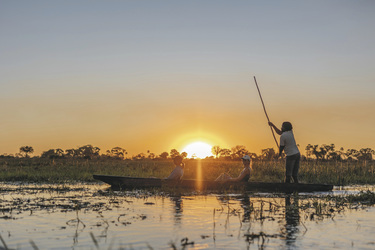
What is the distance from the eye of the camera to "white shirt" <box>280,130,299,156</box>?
1487 cm

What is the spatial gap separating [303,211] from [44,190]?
9.16m

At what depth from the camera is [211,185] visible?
15.2 metres

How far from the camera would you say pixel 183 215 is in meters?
9.51

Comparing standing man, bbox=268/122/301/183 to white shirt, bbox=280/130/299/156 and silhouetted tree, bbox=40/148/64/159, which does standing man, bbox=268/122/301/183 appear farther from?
silhouetted tree, bbox=40/148/64/159

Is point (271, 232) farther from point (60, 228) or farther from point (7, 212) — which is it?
point (7, 212)

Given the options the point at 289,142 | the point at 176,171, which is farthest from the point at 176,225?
the point at 289,142

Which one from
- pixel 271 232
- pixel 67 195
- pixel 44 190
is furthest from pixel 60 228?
pixel 44 190

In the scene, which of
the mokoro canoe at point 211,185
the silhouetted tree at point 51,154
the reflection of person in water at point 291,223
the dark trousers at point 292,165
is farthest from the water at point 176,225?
the silhouetted tree at point 51,154

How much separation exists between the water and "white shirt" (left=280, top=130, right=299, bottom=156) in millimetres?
3022

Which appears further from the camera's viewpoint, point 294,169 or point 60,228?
point 294,169

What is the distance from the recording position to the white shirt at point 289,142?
14.9 meters

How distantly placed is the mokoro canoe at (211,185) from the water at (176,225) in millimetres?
2394

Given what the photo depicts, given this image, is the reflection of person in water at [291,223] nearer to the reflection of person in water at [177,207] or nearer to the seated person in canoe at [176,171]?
the reflection of person in water at [177,207]

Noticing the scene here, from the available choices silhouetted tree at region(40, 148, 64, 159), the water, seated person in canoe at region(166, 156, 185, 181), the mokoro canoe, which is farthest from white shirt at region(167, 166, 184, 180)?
silhouetted tree at region(40, 148, 64, 159)
